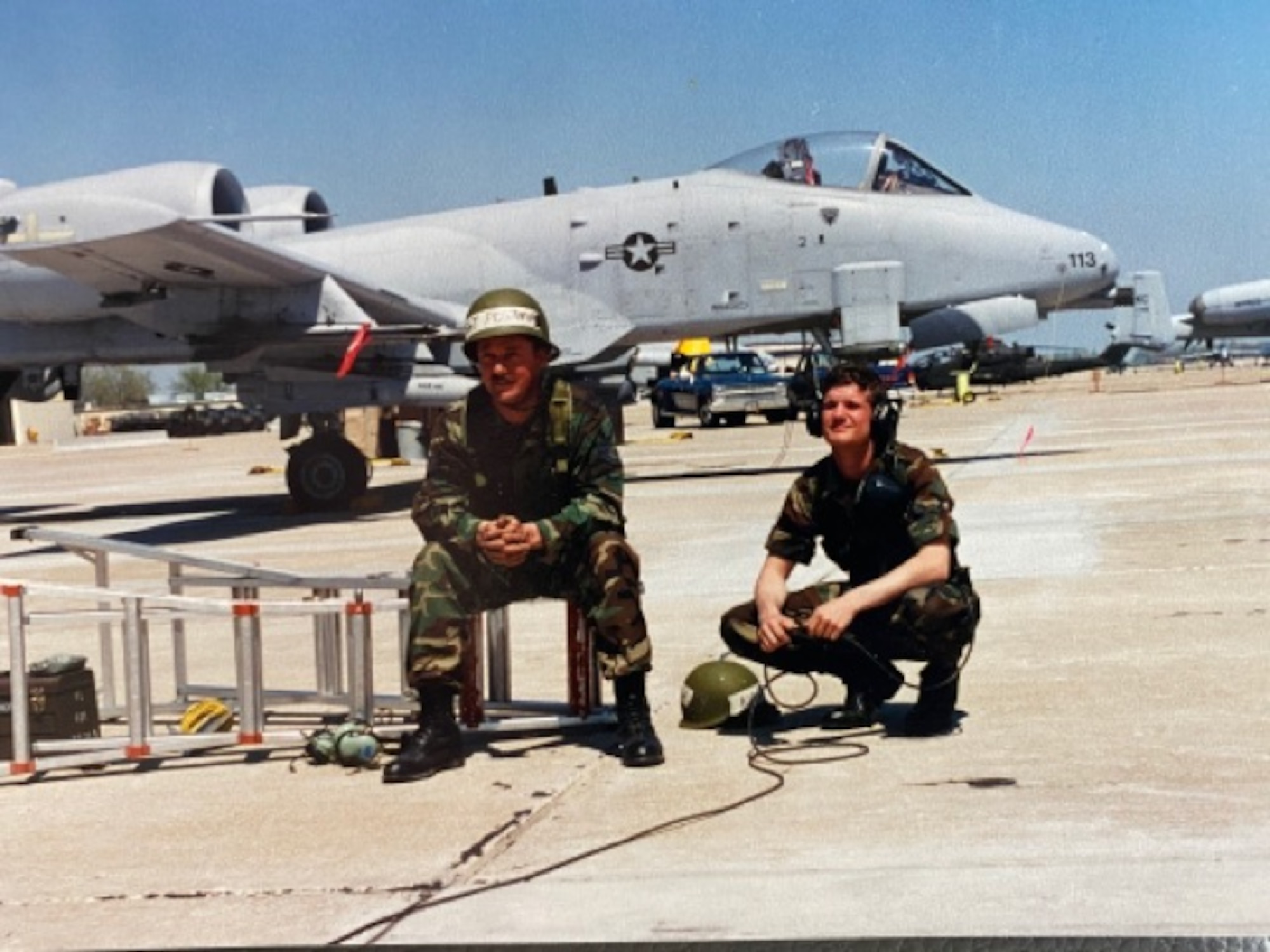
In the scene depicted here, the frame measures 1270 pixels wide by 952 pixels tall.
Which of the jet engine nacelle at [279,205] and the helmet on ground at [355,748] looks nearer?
the helmet on ground at [355,748]

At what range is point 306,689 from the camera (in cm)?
666

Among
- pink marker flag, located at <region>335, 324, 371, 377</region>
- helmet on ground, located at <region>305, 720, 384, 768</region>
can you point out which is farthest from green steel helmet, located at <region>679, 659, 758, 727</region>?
pink marker flag, located at <region>335, 324, 371, 377</region>

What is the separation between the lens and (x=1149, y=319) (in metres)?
23.6

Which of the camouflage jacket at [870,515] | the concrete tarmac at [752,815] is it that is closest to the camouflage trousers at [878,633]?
the camouflage jacket at [870,515]

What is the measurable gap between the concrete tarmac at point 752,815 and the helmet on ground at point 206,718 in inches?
10.8

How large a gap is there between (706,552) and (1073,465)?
7.79 meters

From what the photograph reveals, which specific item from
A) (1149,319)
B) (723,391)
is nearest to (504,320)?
(1149,319)

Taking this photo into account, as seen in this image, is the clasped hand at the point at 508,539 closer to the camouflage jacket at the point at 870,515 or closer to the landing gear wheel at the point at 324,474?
the camouflage jacket at the point at 870,515

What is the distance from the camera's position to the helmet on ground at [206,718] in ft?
19.4

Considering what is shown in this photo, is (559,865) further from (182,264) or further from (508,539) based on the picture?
(182,264)

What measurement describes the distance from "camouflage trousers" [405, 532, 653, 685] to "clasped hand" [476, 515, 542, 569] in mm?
148

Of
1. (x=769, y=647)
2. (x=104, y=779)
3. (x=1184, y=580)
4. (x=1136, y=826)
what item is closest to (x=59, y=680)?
(x=104, y=779)

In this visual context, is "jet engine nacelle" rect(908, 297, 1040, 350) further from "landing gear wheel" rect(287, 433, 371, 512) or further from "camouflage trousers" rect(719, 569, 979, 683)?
"camouflage trousers" rect(719, 569, 979, 683)

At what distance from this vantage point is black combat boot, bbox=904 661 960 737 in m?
5.23
